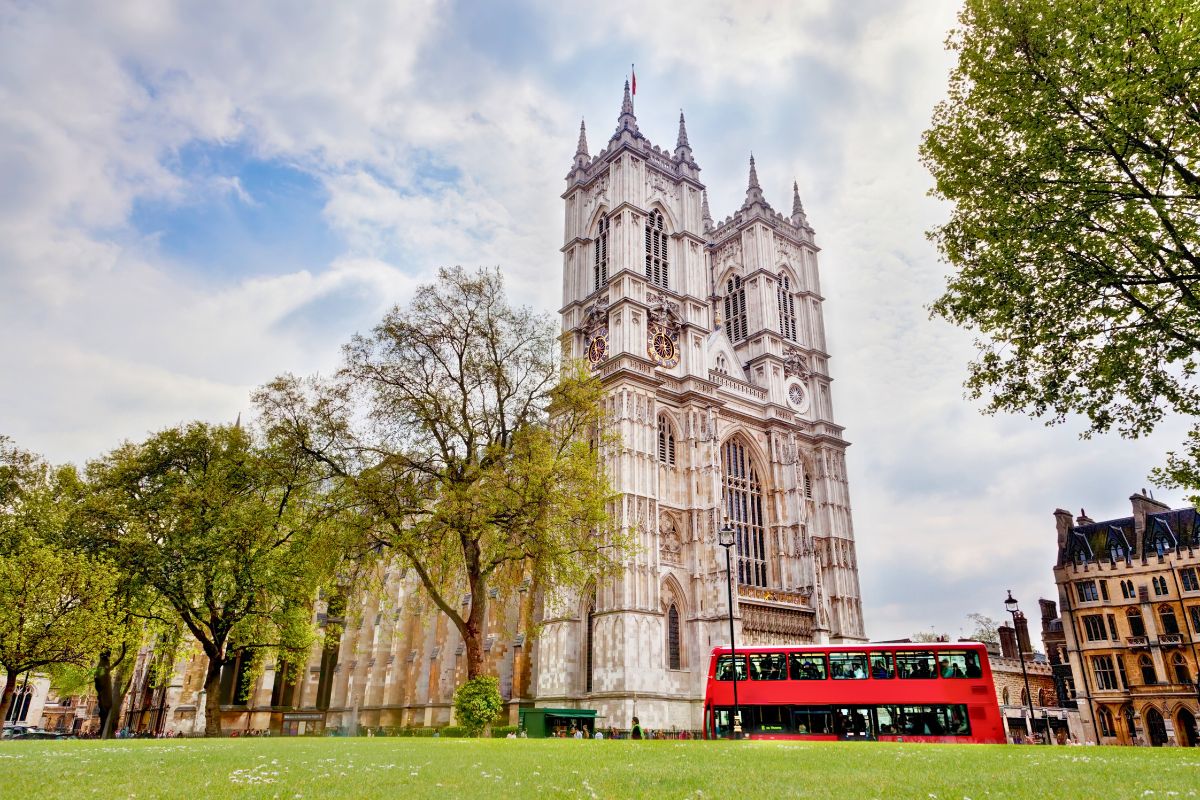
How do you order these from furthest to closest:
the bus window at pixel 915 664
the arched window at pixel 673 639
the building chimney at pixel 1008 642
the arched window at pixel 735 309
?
the building chimney at pixel 1008 642 < the arched window at pixel 735 309 < the arched window at pixel 673 639 < the bus window at pixel 915 664

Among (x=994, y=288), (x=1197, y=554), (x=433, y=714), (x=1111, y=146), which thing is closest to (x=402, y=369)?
(x=994, y=288)

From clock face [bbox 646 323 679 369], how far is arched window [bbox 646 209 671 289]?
359 cm

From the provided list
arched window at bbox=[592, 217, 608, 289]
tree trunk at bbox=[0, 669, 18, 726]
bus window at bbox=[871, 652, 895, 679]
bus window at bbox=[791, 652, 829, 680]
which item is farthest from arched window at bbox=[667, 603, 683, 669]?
tree trunk at bbox=[0, 669, 18, 726]

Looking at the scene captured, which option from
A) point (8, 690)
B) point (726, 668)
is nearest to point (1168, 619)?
point (726, 668)

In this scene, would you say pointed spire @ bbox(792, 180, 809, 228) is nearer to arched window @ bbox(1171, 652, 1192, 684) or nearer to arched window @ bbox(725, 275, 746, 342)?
arched window @ bbox(725, 275, 746, 342)

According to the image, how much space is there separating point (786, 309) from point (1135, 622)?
27.6 metres

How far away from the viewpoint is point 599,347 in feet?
139

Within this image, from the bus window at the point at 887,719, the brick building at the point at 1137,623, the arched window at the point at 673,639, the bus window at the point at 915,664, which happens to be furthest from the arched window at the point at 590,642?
the brick building at the point at 1137,623

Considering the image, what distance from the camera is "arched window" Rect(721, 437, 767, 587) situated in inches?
1634

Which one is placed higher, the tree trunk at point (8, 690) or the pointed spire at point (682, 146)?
the pointed spire at point (682, 146)

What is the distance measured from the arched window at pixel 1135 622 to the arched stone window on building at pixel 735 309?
2749cm

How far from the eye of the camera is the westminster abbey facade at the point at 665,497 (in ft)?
117

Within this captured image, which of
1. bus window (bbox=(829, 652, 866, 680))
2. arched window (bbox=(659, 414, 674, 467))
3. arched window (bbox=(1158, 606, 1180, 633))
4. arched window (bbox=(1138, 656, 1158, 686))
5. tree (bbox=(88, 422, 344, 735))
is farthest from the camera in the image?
arched window (bbox=(659, 414, 674, 467))

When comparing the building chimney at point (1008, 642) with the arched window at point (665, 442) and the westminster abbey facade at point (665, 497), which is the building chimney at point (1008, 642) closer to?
the westminster abbey facade at point (665, 497)
